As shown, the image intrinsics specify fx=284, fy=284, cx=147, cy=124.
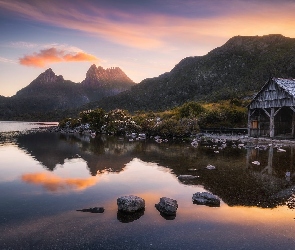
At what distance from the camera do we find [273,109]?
41.1 metres

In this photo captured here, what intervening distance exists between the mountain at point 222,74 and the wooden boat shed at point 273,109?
4691 cm

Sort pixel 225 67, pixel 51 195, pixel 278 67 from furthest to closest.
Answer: pixel 225 67, pixel 278 67, pixel 51 195

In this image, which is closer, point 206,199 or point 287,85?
point 206,199

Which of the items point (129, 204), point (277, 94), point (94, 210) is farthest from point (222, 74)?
point (94, 210)

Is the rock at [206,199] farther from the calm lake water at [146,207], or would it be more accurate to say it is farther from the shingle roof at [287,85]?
the shingle roof at [287,85]

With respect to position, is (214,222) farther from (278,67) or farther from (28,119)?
(28,119)

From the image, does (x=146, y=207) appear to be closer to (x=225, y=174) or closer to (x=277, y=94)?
(x=225, y=174)

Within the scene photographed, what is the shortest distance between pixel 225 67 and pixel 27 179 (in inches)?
4650

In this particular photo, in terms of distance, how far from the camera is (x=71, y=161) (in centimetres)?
2494

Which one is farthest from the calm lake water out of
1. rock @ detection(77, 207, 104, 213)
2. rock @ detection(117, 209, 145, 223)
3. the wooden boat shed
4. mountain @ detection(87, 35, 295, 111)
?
mountain @ detection(87, 35, 295, 111)

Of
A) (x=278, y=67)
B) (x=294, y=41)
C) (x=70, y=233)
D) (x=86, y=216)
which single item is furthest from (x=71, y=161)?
(x=294, y=41)

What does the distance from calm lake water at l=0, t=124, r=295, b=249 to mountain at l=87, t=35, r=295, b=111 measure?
78.5 metres

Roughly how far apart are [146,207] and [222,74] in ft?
380

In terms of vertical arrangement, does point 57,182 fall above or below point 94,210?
below
